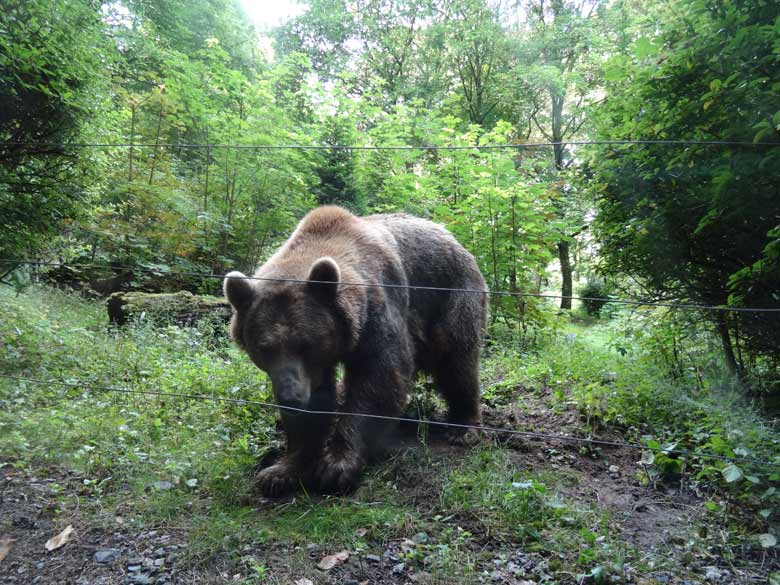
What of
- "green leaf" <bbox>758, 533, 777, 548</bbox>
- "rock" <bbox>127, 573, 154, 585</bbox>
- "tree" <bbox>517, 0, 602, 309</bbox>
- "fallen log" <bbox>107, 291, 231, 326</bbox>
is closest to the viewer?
"rock" <bbox>127, 573, 154, 585</bbox>

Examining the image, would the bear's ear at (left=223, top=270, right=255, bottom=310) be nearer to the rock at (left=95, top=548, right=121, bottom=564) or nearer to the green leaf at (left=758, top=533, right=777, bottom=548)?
the rock at (left=95, top=548, right=121, bottom=564)

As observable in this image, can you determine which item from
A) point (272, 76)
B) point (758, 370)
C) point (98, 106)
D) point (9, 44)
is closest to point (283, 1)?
point (272, 76)

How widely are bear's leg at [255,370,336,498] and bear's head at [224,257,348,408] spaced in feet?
0.72

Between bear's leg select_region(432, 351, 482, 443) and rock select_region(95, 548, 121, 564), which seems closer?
rock select_region(95, 548, 121, 564)

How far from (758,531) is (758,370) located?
1.81 m

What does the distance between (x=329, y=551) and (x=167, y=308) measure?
5301 mm

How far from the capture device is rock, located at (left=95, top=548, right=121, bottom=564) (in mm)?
2619

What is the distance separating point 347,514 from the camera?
3082 millimetres

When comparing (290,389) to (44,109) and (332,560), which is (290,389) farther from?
(44,109)

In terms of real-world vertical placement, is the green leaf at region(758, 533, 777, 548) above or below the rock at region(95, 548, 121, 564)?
below

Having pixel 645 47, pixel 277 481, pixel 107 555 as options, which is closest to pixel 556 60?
pixel 645 47

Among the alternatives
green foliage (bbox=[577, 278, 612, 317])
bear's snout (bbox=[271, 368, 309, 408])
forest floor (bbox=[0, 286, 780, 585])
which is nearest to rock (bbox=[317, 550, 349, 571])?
forest floor (bbox=[0, 286, 780, 585])

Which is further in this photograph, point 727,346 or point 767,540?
point 727,346

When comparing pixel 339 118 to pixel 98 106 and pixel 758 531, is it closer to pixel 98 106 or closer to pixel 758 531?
pixel 98 106
